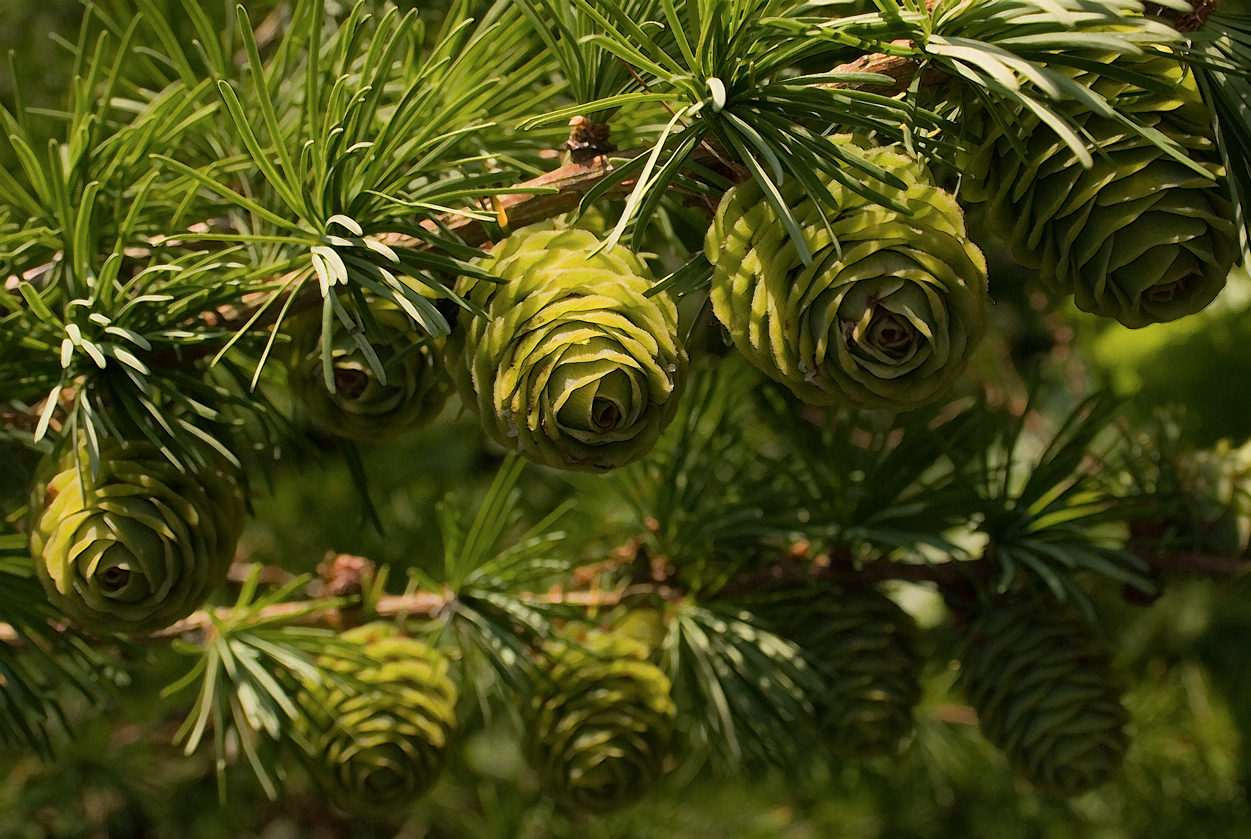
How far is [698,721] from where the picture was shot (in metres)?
0.70

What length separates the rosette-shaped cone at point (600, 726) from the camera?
0.61 meters

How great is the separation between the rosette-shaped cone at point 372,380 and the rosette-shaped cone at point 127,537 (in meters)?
0.07

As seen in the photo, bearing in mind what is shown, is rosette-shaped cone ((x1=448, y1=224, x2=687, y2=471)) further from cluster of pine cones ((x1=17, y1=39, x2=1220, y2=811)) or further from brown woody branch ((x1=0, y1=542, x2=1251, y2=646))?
brown woody branch ((x1=0, y1=542, x2=1251, y2=646))

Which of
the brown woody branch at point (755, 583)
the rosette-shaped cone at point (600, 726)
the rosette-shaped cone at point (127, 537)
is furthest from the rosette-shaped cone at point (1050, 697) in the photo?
the rosette-shaped cone at point (127, 537)

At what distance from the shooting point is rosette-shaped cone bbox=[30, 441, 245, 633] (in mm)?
477

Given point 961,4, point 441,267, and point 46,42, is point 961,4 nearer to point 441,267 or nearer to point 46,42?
point 441,267

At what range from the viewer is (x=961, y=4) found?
38 cm

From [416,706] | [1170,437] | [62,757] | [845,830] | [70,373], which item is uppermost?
[70,373]

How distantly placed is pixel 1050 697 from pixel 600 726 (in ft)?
0.93

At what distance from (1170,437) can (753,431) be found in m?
0.34

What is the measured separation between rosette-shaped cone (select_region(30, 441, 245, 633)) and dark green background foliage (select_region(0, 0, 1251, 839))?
0.85ft

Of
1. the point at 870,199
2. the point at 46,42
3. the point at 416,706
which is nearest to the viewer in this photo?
the point at 870,199

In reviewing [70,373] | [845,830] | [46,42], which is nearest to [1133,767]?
[845,830]

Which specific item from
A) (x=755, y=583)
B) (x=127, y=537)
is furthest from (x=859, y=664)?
(x=127, y=537)
